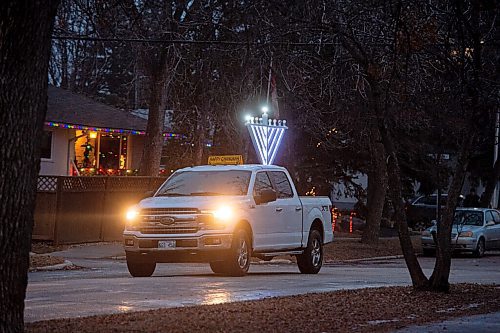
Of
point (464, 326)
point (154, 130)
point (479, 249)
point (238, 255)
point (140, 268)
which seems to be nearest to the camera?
point (464, 326)

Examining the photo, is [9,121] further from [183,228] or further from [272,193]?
[272,193]

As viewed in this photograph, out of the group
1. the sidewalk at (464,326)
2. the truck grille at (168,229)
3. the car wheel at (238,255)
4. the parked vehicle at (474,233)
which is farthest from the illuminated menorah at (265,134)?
A: the sidewalk at (464,326)

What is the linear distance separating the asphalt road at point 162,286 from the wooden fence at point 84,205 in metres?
4.24

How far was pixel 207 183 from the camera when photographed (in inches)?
755

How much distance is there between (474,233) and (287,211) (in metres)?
14.8

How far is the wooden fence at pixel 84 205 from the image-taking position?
2789 cm

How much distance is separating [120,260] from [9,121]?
1775cm

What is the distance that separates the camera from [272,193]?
1914 cm

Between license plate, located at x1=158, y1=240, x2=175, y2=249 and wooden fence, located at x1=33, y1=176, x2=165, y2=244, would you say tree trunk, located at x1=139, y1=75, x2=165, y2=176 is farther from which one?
license plate, located at x1=158, y1=240, x2=175, y2=249

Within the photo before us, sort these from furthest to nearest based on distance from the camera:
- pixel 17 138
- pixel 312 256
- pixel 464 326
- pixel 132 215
Result: pixel 312 256
pixel 132 215
pixel 464 326
pixel 17 138

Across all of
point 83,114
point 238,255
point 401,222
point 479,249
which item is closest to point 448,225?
point 401,222

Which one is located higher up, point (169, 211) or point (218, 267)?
point (169, 211)

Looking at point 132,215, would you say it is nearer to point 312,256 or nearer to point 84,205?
Answer: point 312,256

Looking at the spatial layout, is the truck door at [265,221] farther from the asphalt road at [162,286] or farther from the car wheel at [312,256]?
the car wheel at [312,256]
